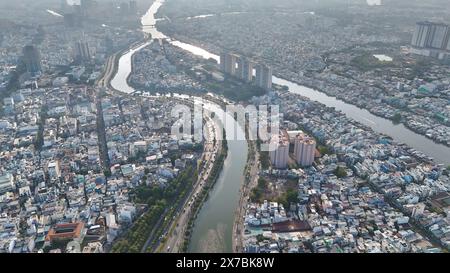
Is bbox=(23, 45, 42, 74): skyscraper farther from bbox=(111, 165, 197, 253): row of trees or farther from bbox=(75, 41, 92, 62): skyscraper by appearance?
bbox=(111, 165, 197, 253): row of trees

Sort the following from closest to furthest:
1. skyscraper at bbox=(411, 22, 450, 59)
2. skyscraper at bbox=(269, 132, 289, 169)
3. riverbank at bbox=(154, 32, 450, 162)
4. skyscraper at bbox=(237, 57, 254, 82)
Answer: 1. skyscraper at bbox=(269, 132, 289, 169)
2. riverbank at bbox=(154, 32, 450, 162)
3. skyscraper at bbox=(237, 57, 254, 82)
4. skyscraper at bbox=(411, 22, 450, 59)

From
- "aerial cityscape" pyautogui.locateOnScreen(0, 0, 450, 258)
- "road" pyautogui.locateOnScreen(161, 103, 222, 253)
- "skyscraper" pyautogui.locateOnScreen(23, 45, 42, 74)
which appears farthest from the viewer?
"skyscraper" pyautogui.locateOnScreen(23, 45, 42, 74)

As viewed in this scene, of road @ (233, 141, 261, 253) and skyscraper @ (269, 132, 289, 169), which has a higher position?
skyscraper @ (269, 132, 289, 169)

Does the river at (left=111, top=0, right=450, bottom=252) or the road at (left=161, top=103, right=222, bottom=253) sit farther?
the river at (left=111, top=0, right=450, bottom=252)

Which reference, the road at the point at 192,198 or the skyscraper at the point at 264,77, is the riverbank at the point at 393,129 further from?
the road at the point at 192,198

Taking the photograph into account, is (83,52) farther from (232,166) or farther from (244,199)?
(244,199)

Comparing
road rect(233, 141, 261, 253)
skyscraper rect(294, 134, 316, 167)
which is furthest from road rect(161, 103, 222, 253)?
skyscraper rect(294, 134, 316, 167)

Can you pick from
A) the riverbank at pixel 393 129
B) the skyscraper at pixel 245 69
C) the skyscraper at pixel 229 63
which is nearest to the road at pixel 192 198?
the skyscraper at pixel 245 69
